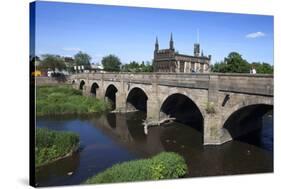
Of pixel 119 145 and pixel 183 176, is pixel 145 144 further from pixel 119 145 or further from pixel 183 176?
pixel 183 176

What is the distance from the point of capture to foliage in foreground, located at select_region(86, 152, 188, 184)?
27.7ft

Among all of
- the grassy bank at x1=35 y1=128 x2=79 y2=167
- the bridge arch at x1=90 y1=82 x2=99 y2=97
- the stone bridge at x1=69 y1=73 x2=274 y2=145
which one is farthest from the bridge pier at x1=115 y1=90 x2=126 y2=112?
the grassy bank at x1=35 y1=128 x2=79 y2=167

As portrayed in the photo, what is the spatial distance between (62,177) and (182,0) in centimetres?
736

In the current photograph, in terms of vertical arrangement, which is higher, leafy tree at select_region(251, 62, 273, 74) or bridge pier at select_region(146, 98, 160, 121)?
leafy tree at select_region(251, 62, 273, 74)

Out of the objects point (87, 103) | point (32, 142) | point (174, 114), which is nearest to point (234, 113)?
point (174, 114)

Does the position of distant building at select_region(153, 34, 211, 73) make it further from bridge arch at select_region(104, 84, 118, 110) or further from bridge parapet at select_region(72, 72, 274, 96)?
bridge arch at select_region(104, 84, 118, 110)

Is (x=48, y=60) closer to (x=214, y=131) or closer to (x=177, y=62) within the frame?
(x=177, y=62)

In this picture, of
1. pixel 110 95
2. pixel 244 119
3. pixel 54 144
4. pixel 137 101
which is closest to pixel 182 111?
pixel 244 119

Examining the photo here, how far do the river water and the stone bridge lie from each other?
2.40 feet

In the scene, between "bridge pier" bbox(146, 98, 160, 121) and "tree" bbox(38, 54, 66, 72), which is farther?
"bridge pier" bbox(146, 98, 160, 121)

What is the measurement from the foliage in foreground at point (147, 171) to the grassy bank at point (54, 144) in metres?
2.46

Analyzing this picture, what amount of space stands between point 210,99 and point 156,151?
348 cm
